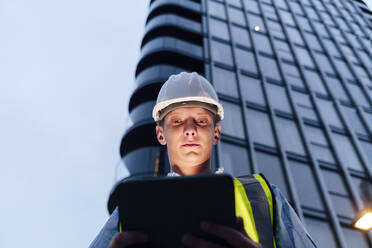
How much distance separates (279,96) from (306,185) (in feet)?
16.1

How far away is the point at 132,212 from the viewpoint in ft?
3.76

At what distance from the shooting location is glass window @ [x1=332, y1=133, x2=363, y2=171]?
11.2m

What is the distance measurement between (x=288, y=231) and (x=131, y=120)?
35.9 feet

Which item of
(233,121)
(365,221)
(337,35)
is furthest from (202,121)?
(337,35)

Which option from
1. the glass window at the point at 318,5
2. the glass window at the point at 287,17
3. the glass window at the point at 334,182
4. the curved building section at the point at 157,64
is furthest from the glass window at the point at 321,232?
the glass window at the point at 318,5

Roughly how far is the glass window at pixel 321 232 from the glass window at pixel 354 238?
52 centimetres

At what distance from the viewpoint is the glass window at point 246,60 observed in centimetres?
1394

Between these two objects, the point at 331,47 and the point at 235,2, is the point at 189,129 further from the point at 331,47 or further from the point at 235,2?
the point at 331,47

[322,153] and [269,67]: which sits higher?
[269,67]

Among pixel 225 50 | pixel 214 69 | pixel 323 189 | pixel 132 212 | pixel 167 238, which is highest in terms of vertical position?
pixel 225 50

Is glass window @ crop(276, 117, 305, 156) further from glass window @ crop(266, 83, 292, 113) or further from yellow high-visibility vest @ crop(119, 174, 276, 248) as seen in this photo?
yellow high-visibility vest @ crop(119, 174, 276, 248)

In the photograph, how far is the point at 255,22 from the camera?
17484 mm

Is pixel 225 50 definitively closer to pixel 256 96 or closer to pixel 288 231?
pixel 256 96

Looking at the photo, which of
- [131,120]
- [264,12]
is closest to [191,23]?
[264,12]
